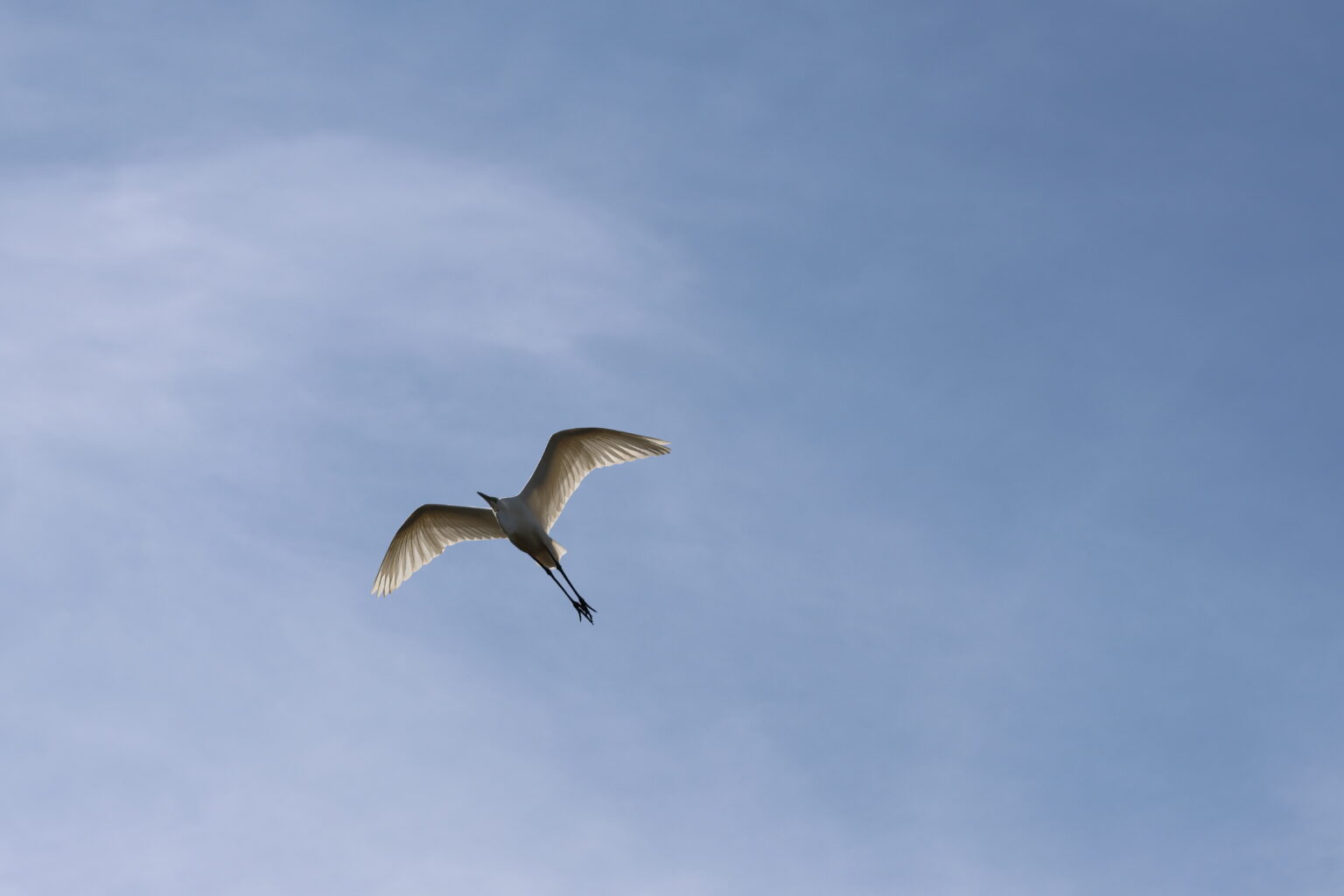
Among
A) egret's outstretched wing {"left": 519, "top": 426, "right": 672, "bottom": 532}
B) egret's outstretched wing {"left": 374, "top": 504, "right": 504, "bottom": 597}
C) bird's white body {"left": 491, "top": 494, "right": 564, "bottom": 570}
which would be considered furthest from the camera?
egret's outstretched wing {"left": 374, "top": 504, "right": 504, "bottom": 597}

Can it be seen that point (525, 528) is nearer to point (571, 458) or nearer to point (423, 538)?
point (571, 458)

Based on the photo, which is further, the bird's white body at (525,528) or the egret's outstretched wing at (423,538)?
the egret's outstretched wing at (423,538)

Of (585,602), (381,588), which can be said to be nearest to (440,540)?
(381,588)

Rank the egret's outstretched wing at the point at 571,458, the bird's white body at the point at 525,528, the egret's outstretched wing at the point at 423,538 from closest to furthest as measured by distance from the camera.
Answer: the egret's outstretched wing at the point at 571,458 → the bird's white body at the point at 525,528 → the egret's outstretched wing at the point at 423,538

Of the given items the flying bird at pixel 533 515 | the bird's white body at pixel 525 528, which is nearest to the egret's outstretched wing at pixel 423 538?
the flying bird at pixel 533 515

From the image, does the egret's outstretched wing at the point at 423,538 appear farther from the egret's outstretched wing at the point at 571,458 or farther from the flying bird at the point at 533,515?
the egret's outstretched wing at the point at 571,458

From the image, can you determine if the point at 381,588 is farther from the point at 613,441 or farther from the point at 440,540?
the point at 613,441

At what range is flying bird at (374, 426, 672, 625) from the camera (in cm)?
2705

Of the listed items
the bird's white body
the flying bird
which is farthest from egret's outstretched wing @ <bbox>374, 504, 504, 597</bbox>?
the bird's white body

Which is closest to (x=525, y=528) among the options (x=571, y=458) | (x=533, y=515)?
(x=533, y=515)

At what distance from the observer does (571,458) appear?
27688 millimetres

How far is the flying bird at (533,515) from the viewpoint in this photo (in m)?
27.0

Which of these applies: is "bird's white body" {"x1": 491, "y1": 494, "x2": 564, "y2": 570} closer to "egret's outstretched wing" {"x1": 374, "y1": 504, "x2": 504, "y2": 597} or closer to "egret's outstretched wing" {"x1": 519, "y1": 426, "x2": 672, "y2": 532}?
"egret's outstretched wing" {"x1": 519, "y1": 426, "x2": 672, "y2": 532}

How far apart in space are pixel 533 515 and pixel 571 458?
1.49 m
